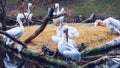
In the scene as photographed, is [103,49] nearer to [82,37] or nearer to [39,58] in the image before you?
[82,37]

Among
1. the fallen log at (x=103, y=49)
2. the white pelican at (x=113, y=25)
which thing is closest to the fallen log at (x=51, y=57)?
the fallen log at (x=103, y=49)

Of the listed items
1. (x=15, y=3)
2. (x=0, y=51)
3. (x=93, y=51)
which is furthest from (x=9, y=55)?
(x=15, y=3)

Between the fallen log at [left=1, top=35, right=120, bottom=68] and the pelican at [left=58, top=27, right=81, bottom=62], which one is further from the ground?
the pelican at [left=58, top=27, right=81, bottom=62]

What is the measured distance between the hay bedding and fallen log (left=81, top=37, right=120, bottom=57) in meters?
0.43

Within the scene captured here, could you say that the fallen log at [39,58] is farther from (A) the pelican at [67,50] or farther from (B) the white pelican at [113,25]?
(B) the white pelican at [113,25]

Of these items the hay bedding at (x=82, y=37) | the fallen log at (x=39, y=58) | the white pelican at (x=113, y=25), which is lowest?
the fallen log at (x=39, y=58)

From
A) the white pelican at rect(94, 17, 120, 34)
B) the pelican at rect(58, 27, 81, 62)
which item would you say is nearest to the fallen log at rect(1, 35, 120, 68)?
the pelican at rect(58, 27, 81, 62)

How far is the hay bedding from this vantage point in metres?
9.42

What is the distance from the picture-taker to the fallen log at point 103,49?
8.78 meters

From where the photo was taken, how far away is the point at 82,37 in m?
9.84

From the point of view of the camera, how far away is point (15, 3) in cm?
1631

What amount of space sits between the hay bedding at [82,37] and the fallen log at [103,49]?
43 centimetres

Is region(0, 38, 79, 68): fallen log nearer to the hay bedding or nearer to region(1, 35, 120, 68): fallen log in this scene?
region(1, 35, 120, 68): fallen log

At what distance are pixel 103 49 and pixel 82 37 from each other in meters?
0.94
